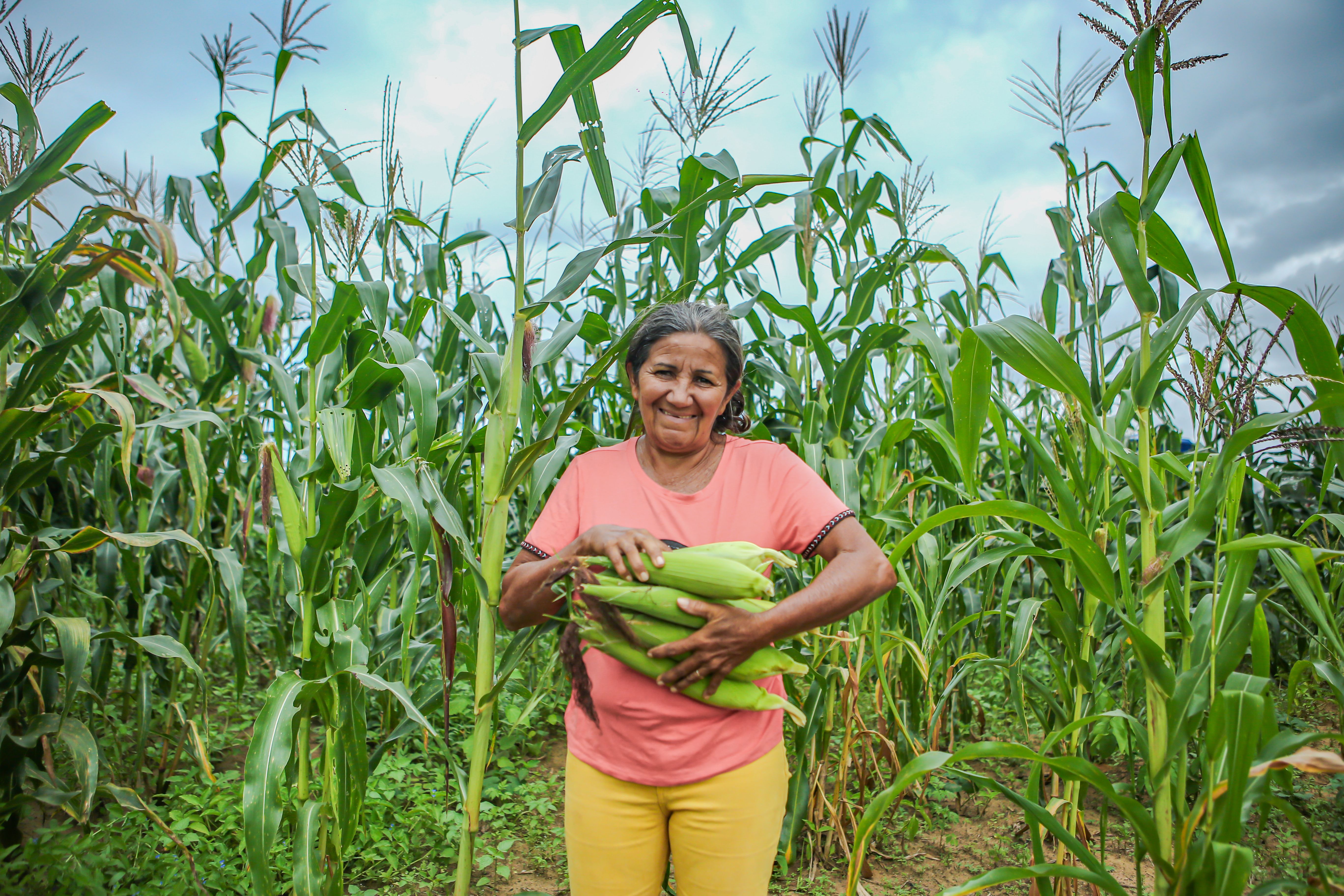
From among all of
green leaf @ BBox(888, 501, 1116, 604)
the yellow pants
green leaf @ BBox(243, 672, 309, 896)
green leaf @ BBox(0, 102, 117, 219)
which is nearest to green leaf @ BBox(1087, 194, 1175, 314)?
green leaf @ BBox(888, 501, 1116, 604)

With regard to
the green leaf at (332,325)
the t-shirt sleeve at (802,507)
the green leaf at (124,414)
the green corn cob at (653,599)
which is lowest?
the green corn cob at (653,599)

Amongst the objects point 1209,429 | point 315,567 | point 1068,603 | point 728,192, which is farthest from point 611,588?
point 1209,429

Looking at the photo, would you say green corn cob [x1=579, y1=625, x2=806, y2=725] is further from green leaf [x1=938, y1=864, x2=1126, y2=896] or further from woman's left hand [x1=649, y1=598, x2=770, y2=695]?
green leaf [x1=938, y1=864, x2=1126, y2=896]

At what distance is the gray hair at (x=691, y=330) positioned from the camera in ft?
5.86

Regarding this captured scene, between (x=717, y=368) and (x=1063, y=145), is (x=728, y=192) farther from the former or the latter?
(x=1063, y=145)

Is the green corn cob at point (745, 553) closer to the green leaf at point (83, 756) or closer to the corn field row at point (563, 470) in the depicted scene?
the corn field row at point (563, 470)

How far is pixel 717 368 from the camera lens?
178 cm

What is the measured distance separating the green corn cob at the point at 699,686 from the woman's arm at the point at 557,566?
0.14 metres

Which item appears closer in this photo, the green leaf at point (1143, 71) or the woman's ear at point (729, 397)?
the green leaf at point (1143, 71)

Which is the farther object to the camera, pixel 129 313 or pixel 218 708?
pixel 129 313

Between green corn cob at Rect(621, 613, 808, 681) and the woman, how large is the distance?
3 cm

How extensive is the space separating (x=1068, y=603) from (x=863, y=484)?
1046mm

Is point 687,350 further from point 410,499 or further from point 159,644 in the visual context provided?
point 159,644

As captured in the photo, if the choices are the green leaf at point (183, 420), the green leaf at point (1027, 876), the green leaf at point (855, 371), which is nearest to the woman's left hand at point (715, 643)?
the green leaf at point (1027, 876)
